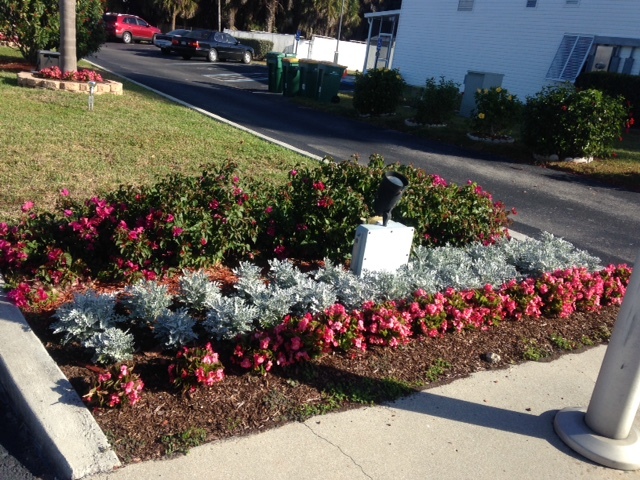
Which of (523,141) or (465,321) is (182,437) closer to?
(465,321)

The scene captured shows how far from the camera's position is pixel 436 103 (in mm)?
15117

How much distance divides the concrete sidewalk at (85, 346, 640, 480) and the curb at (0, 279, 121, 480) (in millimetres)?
143

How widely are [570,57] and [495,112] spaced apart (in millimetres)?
8654

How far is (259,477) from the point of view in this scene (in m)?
2.83

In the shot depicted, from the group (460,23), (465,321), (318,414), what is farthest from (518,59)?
(318,414)

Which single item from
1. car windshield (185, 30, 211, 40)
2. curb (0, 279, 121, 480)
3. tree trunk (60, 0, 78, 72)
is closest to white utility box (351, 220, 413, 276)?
curb (0, 279, 121, 480)

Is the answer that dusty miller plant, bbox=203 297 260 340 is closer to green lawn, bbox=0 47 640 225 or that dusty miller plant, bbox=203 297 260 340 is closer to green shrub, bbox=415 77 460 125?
green lawn, bbox=0 47 640 225

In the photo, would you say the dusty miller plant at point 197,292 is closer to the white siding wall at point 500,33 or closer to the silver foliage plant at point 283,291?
the silver foliage plant at point 283,291

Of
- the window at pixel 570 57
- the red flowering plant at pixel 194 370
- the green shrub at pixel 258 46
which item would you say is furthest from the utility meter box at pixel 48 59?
the green shrub at pixel 258 46

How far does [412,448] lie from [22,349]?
2.23 metres

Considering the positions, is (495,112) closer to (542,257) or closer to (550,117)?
(550,117)

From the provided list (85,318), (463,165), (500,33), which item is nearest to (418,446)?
(85,318)

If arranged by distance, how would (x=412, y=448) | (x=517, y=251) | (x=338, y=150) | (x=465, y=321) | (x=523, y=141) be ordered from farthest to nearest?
(x=523, y=141) → (x=338, y=150) → (x=517, y=251) → (x=465, y=321) → (x=412, y=448)

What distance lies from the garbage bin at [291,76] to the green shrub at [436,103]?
5.54 metres
